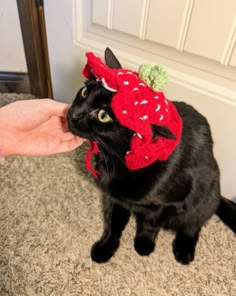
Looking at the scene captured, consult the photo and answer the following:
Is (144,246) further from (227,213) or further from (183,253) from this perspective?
(227,213)

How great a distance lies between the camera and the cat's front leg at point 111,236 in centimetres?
75

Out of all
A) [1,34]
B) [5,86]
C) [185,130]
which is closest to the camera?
[185,130]

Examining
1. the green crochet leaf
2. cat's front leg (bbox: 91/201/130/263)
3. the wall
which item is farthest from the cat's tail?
the wall

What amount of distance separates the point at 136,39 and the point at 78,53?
10.0 inches

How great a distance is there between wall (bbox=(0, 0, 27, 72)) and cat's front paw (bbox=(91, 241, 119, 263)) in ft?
2.83

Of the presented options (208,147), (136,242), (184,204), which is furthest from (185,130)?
(136,242)

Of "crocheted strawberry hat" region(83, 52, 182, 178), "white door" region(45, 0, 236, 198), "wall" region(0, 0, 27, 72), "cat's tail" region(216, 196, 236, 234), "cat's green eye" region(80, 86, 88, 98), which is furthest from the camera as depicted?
"wall" region(0, 0, 27, 72)

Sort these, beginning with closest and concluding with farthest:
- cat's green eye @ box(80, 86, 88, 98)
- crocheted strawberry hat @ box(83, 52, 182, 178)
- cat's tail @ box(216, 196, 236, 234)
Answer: crocheted strawberry hat @ box(83, 52, 182, 178)
cat's green eye @ box(80, 86, 88, 98)
cat's tail @ box(216, 196, 236, 234)

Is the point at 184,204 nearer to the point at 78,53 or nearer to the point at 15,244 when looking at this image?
the point at 15,244

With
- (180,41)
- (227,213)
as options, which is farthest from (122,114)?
(227,213)

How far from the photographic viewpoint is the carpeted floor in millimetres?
711

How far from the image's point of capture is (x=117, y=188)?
2.09 feet

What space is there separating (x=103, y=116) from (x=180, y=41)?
380 mm

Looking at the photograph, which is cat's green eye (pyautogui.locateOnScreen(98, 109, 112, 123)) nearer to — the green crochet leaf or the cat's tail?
the green crochet leaf
